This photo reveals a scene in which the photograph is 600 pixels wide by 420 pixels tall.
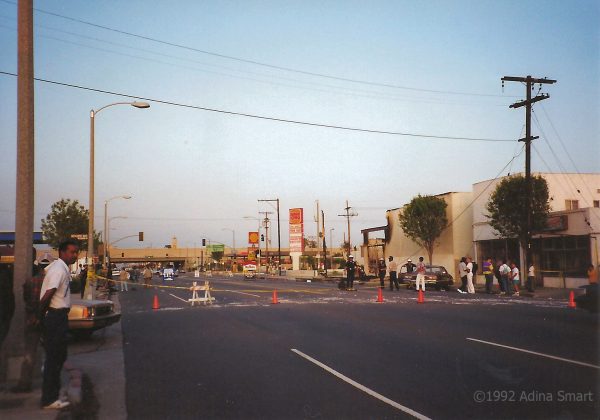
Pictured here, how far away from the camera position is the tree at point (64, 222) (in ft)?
168

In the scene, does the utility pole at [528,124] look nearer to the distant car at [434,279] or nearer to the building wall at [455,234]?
the distant car at [434,279]

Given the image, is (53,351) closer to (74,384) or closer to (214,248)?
(74,384)

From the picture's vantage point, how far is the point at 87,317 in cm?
1277

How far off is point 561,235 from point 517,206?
3252 millimetres

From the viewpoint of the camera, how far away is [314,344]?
451 inches

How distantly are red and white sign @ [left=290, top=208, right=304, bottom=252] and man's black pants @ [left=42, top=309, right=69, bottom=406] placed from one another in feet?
220

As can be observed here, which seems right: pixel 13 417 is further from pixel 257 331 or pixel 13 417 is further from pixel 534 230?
pixel 534 230

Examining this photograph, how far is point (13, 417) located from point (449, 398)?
5.22 meters

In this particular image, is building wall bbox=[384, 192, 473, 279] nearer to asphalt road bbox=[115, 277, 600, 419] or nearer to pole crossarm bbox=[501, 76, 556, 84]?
pole crossarm bbox=[501, 76, 556, 84]

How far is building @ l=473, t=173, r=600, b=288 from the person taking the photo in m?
32.4

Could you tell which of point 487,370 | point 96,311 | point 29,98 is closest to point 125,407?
point 29,98

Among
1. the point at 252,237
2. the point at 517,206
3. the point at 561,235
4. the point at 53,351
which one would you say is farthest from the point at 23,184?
the point at 252,237

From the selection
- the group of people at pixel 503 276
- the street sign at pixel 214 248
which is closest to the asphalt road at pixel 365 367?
the group of people at pixel 503 276
